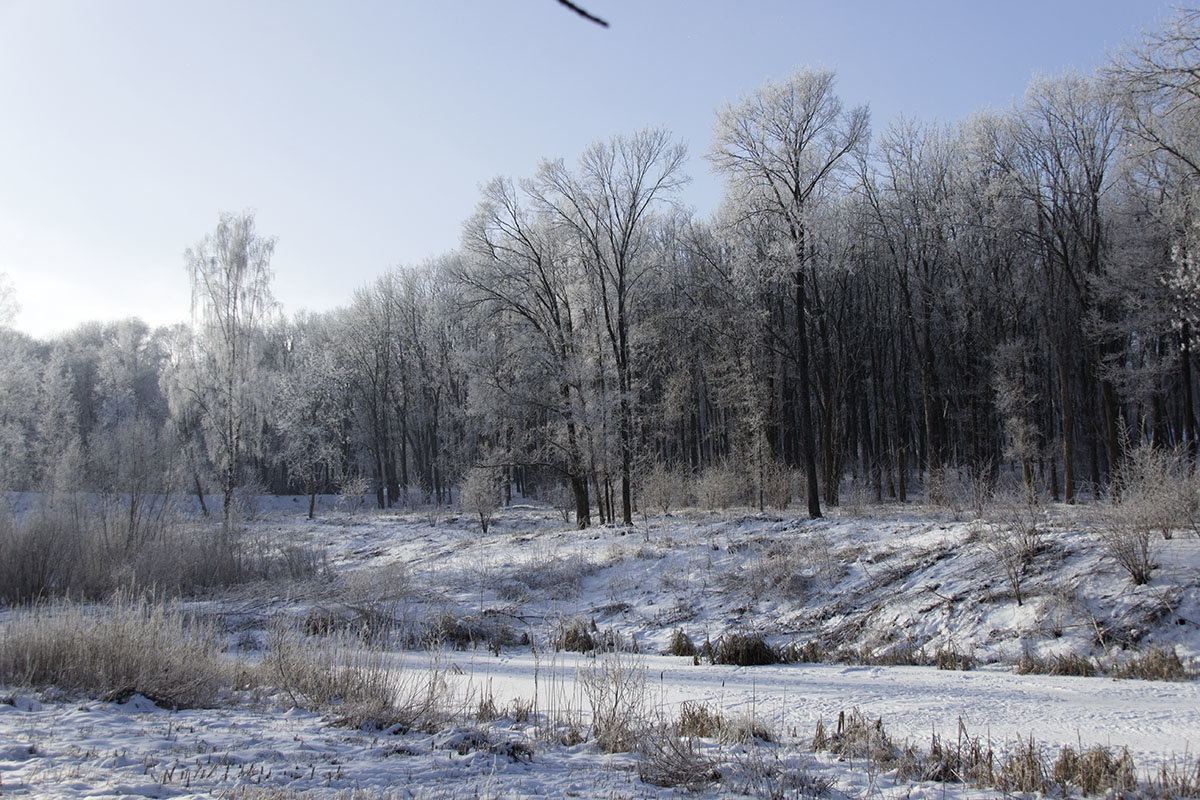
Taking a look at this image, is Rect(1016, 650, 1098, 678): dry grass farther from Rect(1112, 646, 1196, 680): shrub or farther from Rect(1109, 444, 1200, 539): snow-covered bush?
Rect(1109, 444, 1200, 539): snow-covered bush

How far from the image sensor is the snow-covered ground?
475cm

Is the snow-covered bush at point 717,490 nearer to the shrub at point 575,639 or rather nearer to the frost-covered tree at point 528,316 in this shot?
the frost-covered tree at point 528,316

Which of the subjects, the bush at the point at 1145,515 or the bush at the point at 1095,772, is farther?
the bush at the point at 1145,515

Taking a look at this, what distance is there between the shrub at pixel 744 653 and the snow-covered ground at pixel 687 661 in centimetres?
37

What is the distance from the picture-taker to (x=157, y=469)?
22188 millimetres

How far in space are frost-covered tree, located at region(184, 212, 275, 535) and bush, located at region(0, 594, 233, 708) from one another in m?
29.3

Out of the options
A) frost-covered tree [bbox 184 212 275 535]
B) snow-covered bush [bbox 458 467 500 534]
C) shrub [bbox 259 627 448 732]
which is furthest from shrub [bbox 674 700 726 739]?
frost-covered tree [bbox 184 212 275 535]

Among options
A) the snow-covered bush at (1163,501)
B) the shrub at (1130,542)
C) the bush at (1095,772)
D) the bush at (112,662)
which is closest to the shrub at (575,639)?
the bush at (112,662)

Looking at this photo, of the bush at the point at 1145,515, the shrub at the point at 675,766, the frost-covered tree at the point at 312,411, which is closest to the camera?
the shrub at the point at 675,766

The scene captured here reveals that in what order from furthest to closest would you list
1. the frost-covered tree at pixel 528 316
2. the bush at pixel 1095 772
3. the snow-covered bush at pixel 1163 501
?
the frost-covered tree at pixel 528 316 < the snow-covered bush at pixel 1163 501 < the bush at pixel 1095 772

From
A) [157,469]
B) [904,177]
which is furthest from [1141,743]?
[904,177]

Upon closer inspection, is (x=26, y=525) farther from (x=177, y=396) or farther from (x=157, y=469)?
(x=177, y=396)

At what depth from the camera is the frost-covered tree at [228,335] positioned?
34812 mm

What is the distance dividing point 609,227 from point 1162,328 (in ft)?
59.7
